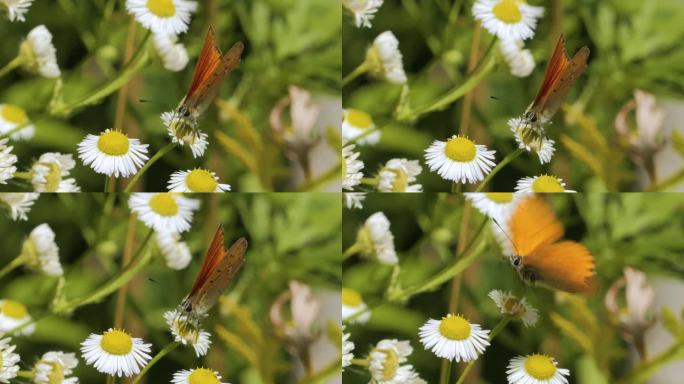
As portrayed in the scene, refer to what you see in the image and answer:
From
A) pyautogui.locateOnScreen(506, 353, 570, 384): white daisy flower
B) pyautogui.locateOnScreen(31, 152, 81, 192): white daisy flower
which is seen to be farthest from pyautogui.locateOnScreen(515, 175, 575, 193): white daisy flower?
pyautogui.locateOnScreen(31, 152, 81, 192): white daisy flower

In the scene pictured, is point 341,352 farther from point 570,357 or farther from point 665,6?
point 665,6

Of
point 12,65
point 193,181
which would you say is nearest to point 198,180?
point 193,181

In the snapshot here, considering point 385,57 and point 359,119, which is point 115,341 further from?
point 385,57

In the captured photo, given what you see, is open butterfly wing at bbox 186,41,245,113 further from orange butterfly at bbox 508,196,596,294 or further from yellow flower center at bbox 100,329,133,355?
orange butterfly at bbox 508,196,596,294

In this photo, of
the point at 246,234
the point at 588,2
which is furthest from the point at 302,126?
the point at 588,2

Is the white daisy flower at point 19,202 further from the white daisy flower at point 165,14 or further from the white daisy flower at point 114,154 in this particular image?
the white daisy flower at point 165,14
